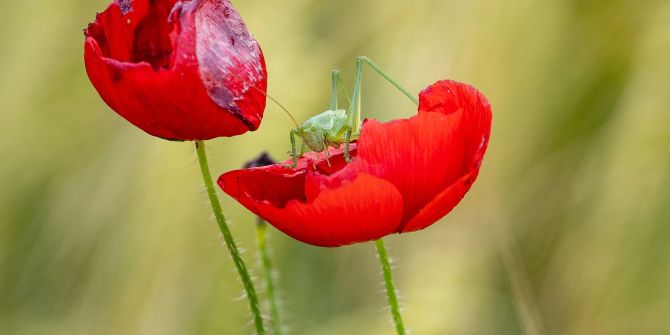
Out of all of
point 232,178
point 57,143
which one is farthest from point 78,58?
point 232,178

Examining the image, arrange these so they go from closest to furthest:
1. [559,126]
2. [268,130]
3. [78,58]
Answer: [268,130] < [78,58] < [559,126]

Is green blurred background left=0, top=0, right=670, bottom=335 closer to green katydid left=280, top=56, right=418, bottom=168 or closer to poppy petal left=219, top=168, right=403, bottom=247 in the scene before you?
green katydid left=280, top=56, right=418, bottom=168

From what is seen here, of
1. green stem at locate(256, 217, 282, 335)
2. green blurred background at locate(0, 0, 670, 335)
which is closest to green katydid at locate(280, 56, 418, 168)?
green stem at locate(256, 217, 282, 335)

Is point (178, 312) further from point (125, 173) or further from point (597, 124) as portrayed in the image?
point (597, 124)

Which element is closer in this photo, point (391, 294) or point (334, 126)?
point (391, 294)

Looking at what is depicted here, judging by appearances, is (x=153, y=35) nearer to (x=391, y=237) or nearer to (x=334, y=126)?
(x=334, y=126)

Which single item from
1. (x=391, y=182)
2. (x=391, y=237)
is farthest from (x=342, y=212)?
(x=391, y=237)
